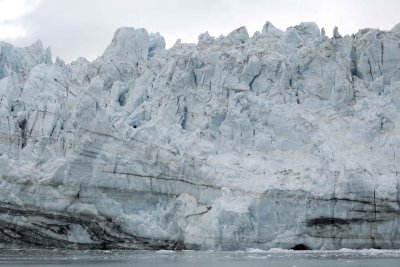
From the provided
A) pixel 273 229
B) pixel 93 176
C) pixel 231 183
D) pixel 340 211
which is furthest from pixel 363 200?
pixel 93 176

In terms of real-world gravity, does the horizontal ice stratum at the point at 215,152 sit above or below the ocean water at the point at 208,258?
above

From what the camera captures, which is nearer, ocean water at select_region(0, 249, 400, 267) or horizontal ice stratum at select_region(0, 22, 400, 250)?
ocean water at select_region(0, 249, 400, 267)

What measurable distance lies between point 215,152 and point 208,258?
24.7ft

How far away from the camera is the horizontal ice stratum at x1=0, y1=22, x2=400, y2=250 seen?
2598cm

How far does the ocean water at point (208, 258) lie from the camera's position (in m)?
19.5

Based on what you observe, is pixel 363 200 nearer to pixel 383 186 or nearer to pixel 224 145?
pixel 383 186

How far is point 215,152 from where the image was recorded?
28969 mm

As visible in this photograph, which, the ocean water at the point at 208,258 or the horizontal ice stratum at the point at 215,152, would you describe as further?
the horizontal ice stratum at the point at 215,152

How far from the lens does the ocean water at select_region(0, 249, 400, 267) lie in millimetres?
19516

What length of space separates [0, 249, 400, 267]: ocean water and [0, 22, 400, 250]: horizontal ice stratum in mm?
1036

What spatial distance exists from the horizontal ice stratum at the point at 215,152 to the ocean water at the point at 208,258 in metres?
1.04

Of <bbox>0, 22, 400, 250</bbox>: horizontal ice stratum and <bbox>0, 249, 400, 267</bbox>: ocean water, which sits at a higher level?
<bbox>0, 22, 400, 250</bbox>: horizontal ice stratum

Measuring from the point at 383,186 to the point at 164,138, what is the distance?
378 inches

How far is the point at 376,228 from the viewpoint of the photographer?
25828 millimetres
